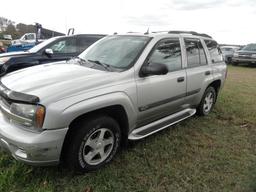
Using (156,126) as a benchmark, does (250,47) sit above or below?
above

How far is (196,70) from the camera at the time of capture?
4.81 m

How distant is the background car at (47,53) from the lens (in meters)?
6.69

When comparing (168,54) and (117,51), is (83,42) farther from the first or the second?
(168,54)

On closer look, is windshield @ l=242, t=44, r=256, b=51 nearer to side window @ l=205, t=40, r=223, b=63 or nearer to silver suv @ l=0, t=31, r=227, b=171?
side window @ l=205, t=40, r=223, b=63

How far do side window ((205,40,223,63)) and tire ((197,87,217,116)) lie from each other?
2.03 ft

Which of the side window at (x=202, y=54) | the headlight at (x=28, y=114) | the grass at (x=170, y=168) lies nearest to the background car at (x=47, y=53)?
the grass at (x=170, y=168)

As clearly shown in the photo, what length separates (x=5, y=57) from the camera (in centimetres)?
684

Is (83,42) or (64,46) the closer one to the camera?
(64,46)

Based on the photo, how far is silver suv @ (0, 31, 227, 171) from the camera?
2795mm

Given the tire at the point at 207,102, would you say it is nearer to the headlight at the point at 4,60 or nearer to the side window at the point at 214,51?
the side window at the point at 214,51

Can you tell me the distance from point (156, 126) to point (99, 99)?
1330mm

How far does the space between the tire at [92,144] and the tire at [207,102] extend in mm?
2491

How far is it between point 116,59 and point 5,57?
13.8ft

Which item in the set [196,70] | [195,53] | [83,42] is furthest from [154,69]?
[83,42]
